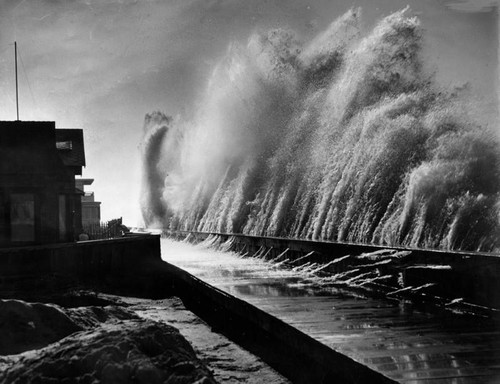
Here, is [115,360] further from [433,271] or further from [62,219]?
[62,219]

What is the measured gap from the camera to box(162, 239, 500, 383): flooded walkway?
4137 mm

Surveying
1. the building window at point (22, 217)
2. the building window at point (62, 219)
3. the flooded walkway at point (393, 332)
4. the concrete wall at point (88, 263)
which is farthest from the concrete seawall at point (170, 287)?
the building window at point (62, 219)

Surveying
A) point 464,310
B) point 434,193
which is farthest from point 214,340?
point 434,193

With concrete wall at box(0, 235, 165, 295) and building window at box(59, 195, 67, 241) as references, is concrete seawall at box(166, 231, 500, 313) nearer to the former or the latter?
concrete wall at box(0, 235, 165, 295)

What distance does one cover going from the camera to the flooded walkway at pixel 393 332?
4137mm

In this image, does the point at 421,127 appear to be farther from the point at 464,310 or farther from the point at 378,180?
the point at 464,310

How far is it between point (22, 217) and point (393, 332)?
58.9ft

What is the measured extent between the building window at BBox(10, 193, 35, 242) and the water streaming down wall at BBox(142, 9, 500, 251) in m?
9.40

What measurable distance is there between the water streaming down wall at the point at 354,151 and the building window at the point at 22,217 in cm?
940

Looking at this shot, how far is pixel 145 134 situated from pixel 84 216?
9669 millimetres

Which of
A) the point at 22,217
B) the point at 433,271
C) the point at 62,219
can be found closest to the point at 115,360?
the point at 433,271

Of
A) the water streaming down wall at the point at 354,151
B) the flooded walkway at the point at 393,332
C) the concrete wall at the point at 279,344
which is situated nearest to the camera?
the flooded walkway at the point at 393,332

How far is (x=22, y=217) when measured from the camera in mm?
21125

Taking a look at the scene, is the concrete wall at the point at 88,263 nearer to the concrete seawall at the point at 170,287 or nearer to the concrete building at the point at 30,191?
the concrete seawall at the point at 170,287
